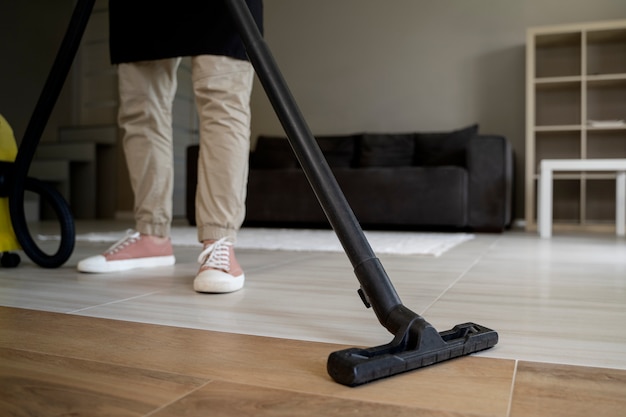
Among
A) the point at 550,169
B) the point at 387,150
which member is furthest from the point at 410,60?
the point at 550,169

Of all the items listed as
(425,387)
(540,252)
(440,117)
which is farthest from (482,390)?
(440,117)

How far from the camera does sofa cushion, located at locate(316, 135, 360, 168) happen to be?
4324 mm

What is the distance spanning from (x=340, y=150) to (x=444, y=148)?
81cm

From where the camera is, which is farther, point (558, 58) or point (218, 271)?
point (558, 58)

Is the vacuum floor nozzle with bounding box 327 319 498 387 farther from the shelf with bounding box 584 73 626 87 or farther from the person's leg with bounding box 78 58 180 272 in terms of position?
the shelf with bounding box 584 73 626 87

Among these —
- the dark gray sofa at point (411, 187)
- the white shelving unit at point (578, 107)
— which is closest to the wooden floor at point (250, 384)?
the dark gray sofa at point (411, 187)

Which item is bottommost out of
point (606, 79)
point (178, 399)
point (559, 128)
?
point (178, 399)

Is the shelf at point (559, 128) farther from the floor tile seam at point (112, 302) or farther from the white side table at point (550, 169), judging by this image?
the floor tile seam at point (112, 302)

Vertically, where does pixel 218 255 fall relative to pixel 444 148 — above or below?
below

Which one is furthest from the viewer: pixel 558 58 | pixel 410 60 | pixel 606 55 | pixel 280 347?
pixel 410 60

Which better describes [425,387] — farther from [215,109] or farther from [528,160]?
[528,160]

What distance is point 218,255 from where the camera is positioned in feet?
3.81

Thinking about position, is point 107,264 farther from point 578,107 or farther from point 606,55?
point 606,55

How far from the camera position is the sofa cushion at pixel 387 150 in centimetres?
415
